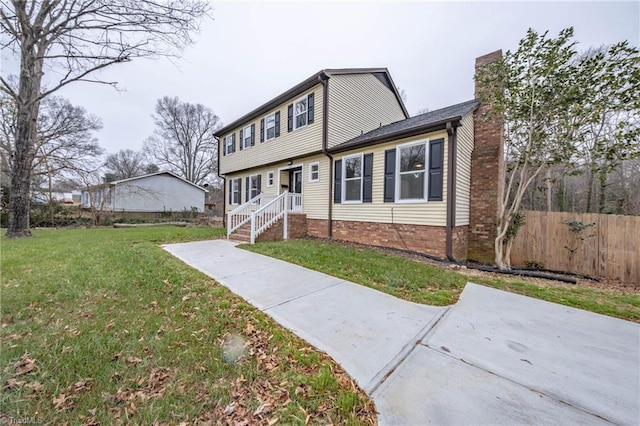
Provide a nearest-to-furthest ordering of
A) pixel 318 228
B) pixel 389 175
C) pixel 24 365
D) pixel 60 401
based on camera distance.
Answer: pixel 60 401 → pixel 24 365 → pixel 389 175 → pixel 318 228

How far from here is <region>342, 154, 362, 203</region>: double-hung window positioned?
8.73m

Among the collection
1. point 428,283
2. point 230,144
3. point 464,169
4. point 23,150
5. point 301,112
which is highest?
A: point 301,112

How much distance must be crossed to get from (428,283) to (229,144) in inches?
568

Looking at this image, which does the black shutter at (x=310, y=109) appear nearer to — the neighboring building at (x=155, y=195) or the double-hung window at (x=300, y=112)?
the double-hung window at (x=300, y=112)

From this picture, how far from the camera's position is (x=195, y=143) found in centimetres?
3247

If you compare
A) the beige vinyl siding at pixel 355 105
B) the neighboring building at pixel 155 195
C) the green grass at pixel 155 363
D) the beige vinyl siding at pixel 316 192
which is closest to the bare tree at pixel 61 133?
the neighboring building at pixel 155 195

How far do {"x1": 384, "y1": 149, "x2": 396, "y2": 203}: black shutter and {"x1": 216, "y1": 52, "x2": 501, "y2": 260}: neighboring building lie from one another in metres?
0.03

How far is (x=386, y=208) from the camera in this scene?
7.85m

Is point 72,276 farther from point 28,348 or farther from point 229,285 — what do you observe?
point 229,285

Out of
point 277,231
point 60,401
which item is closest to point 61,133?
point 277,231

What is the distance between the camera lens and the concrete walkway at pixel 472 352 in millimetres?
1808

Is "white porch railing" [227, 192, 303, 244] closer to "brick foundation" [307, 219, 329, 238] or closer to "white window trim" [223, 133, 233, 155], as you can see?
"brick foundation" [307, 219, 329, 238]

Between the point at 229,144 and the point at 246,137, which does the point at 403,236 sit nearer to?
the point at 246,137

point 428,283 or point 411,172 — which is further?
point 411,172
